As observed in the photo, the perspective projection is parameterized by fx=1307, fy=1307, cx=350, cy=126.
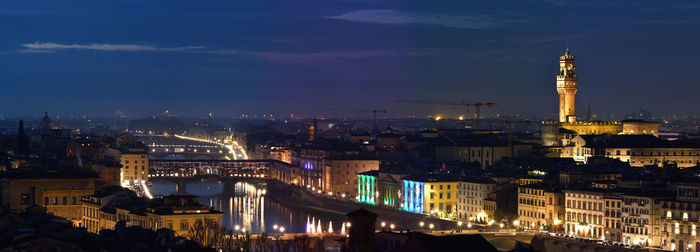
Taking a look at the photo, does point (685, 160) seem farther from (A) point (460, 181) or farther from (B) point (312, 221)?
(B) point (312, 221)

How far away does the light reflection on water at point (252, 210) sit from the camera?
62166 mm

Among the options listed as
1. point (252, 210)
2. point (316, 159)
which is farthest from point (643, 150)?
point (316, 159)

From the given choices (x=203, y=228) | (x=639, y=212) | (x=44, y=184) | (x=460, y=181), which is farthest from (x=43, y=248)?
(x=460, y=181)

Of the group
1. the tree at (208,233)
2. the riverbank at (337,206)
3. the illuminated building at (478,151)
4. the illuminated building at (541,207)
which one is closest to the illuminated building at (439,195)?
the riverbank at (337,206)

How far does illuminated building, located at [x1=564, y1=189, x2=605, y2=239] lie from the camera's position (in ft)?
164

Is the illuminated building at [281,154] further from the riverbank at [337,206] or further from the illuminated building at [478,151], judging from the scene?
the illuminated building at [478,151]

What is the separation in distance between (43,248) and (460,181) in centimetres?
3678

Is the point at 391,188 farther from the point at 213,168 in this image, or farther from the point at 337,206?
the point at 213,168

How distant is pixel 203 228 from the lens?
4081 centimetres

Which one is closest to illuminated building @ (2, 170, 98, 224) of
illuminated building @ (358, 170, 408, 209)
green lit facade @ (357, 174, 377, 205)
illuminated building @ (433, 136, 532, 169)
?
illuminated building @ (358, 170, 408, 209)

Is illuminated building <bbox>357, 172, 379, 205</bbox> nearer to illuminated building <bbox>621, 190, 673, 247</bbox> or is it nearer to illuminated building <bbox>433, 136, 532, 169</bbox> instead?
illuminated building <bbox>433, 136, 532, 169</bbox>

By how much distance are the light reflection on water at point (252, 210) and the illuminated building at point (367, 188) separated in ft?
10.5

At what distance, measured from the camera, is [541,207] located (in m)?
53.5

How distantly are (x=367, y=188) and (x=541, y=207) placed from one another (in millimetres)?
21704
